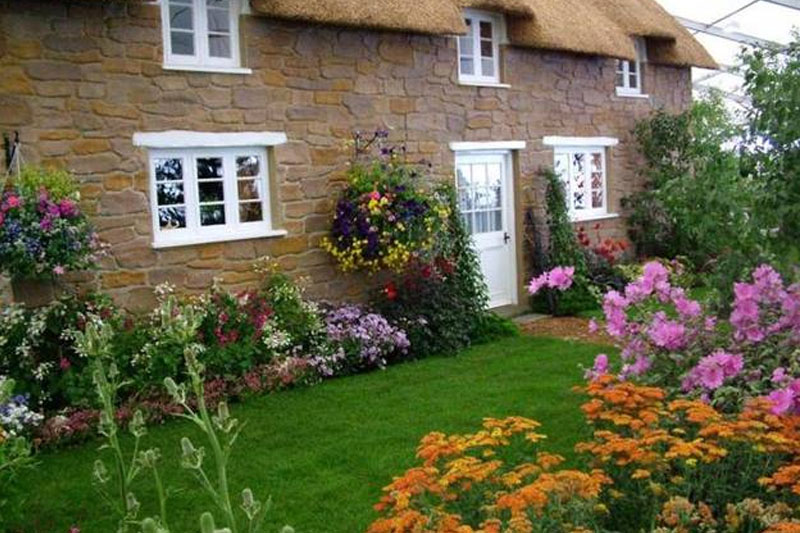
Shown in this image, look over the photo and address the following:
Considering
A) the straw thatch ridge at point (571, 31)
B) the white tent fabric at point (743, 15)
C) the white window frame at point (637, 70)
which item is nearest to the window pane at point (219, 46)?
the straw thatch ridge at point (571, 31)

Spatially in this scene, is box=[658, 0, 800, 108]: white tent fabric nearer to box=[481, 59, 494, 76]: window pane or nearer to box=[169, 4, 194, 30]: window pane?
box=[481, 59, 494, 76]: window pane

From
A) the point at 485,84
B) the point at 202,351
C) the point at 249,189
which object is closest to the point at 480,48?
the point at 485,84

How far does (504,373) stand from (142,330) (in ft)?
11.1

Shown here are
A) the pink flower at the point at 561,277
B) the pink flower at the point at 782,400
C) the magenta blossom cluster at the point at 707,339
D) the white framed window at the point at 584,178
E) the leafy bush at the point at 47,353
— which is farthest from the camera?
the white framed window at the point at 584,178

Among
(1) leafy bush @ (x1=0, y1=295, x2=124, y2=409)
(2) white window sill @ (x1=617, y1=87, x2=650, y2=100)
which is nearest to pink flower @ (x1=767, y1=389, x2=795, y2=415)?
(1) leafy bush @ (x1=0, y1=295, x2=124, y2=409)

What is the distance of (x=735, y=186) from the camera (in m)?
5.28

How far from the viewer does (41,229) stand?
6605 mm

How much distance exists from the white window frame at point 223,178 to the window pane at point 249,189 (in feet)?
0.16

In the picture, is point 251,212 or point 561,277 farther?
point 251,212

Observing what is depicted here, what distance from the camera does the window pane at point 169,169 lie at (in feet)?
26.7

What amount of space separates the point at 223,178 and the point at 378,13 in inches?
95.3

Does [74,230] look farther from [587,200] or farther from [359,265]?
[587,200]

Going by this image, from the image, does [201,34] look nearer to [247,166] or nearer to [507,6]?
[247,166]

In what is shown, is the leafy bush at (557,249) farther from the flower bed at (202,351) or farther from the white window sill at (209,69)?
the white window sill at (209,69)
